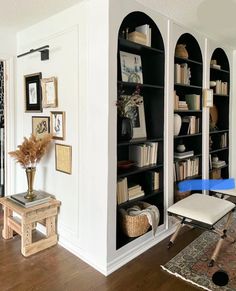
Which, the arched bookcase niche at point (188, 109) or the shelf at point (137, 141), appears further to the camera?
the arched bookcase niche at point (188, 109)

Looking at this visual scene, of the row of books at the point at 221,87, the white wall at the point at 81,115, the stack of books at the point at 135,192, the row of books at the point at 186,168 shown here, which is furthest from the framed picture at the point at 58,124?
the row of books at the point at 221,87

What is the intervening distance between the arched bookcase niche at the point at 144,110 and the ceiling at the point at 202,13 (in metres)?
0.19

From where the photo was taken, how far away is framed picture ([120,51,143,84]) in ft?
7.94

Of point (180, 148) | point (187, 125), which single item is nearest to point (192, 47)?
point (187, 125)

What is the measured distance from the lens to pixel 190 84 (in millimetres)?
3248

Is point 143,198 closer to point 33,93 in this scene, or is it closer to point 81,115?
point 81,115

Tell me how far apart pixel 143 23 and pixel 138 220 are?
1.90m

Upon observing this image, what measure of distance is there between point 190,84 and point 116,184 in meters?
1.76

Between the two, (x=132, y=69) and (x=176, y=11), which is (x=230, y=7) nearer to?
(x=176, y=11)

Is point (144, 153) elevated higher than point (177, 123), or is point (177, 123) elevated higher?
point (177, 123)

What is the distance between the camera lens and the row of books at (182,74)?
2.88 m

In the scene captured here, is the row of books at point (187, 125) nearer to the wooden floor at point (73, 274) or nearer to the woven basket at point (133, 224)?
the woven basket at point (133, 224)

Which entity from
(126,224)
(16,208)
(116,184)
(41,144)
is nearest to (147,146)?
(116,184)

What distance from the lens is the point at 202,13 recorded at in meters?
2.46
